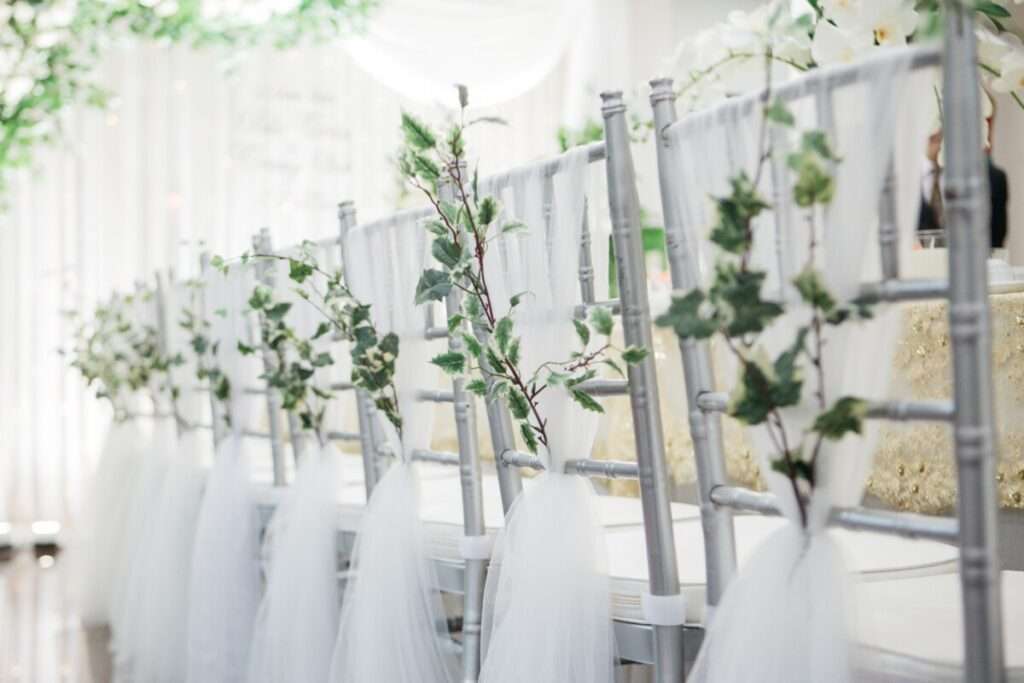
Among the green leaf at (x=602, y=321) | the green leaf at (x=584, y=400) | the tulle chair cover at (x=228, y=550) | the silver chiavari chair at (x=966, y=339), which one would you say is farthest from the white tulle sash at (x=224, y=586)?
the silver chiavari chair at (x=966, y=339)

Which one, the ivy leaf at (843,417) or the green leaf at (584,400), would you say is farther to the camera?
the green leaf at (584,400)

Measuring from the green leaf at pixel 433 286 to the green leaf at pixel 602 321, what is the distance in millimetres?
313

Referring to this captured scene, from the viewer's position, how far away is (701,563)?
5.31ft

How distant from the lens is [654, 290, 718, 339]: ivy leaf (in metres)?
1.14

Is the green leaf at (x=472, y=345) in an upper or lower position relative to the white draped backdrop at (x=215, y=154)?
lower

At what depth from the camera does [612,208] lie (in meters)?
1.46

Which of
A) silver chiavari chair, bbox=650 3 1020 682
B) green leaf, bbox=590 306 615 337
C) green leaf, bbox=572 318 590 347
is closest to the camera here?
silver chiavari chair, bbox=650 3 1020 682

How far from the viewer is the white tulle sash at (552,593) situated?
1.52 meters

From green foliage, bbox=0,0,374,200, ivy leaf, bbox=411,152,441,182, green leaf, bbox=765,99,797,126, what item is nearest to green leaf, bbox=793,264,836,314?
green leaf, bbox=765,99,797,126

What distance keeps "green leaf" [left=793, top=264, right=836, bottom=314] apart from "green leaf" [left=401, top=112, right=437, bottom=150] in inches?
28.3

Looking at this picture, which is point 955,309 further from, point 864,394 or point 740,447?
point 740,447

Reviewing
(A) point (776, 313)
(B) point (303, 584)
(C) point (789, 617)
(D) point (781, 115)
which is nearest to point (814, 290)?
(A) point (776, 313)

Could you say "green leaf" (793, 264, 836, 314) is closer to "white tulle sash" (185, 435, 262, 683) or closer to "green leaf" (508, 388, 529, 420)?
"green leaf" (508, 388, 529, 420)

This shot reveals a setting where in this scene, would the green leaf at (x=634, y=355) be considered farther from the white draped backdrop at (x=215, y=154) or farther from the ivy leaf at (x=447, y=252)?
the white draped backdrop at (x=215, y=154)
